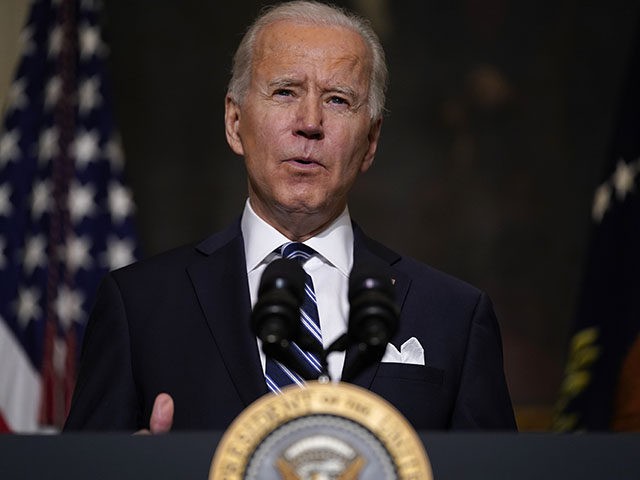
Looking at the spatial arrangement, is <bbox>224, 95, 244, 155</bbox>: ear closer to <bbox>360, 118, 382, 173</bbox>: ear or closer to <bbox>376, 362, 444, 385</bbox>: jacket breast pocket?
<bbox>360, 118, 382, 173</bbox>: ear

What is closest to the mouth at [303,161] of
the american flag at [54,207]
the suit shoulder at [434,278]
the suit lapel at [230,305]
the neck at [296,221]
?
the neck at [296,221]

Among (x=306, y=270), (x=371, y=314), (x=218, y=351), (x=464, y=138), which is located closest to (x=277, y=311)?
(x=371, y=314)

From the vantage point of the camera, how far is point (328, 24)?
7.65 feet

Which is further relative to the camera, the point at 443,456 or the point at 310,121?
the point at 310,121

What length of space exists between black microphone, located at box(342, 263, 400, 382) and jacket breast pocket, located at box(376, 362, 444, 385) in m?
0.66

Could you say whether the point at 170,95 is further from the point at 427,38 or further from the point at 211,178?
the point at 427,38

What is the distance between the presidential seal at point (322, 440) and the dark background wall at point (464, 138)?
369 centimetres

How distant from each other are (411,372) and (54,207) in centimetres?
241

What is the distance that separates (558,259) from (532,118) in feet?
2.21

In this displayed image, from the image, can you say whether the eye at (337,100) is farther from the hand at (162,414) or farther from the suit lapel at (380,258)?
the hand at (162,414)

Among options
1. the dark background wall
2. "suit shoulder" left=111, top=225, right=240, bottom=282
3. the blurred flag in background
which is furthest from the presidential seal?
the dark background wall

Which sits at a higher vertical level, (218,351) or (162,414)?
(162,414)

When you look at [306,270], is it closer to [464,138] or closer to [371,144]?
[371,144]

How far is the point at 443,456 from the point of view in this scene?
1.31 meters
